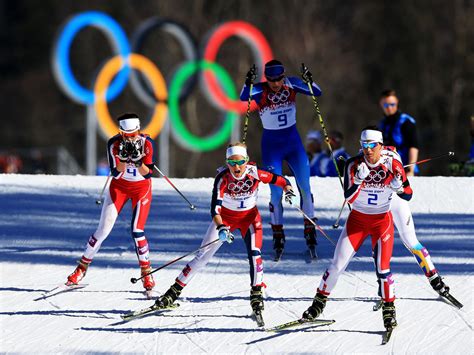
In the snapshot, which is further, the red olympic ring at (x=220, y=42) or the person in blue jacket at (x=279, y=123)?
the red olympic ring at (x=220, y=42)

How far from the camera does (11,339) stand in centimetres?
1083

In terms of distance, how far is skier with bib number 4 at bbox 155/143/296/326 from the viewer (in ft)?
35.5

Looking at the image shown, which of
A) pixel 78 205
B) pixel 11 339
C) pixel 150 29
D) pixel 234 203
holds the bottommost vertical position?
pixel 11 339

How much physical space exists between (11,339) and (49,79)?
40313mm

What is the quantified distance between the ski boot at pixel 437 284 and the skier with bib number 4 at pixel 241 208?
1.57m

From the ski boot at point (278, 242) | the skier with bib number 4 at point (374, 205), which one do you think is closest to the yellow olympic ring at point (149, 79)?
the ski boot at point (278, 242)

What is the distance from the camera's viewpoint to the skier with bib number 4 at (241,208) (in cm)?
1081

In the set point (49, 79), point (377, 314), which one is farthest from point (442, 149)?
point (377, 314)

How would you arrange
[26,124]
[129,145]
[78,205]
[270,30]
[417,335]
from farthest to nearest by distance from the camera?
[26,124]
[270,30]
[78,205]
[129,145]
[417,335]

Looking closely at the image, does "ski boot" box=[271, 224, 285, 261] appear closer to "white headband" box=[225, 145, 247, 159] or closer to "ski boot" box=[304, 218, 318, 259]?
"ski boot" box=[304, 218, 318, 259]

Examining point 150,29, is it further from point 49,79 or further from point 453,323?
point 49,79

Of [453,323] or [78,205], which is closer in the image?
[453,323]

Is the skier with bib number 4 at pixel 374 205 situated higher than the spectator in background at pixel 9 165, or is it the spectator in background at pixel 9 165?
the spectator in background at pixel 9 165

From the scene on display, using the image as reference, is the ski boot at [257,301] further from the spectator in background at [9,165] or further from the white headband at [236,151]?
the spectator in background at [9,165]
